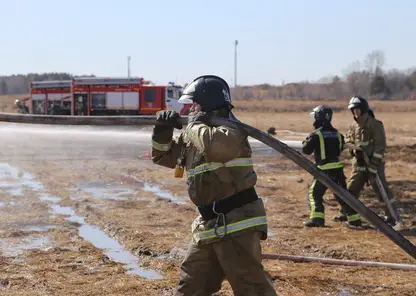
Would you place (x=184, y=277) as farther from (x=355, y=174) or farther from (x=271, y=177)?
(x=271, y=177)

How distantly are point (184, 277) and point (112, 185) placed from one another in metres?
8.61

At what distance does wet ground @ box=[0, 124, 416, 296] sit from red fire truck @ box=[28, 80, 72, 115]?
1044 inches

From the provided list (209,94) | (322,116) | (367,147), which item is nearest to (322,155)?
(322,116)

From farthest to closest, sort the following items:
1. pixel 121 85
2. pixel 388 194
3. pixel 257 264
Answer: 1. pixel 121 85
2. pixel 388 194
3. pixel 257 264

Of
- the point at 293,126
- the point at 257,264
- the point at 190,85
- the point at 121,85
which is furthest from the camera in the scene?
the point at 121,85

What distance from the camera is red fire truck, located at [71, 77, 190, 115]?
3762cm

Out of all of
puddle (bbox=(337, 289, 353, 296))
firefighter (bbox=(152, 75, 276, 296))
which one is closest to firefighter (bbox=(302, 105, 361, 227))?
puddle (bbox=(337, 289, 353, 296))

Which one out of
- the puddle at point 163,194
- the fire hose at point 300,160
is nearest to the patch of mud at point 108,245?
the puddle at point 163,194

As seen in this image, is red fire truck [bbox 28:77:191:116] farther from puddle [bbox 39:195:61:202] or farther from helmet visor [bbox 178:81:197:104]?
helmet visor [bbox 178:81:197:104]

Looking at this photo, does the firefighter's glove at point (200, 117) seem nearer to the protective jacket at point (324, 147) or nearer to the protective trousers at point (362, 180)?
the protective jacket at point (324, 147)

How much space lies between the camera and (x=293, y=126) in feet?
119

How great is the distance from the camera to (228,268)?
14.0 feet

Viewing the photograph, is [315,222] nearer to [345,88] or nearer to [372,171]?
[372,171]

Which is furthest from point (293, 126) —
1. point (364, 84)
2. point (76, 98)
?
point (364, 84)
